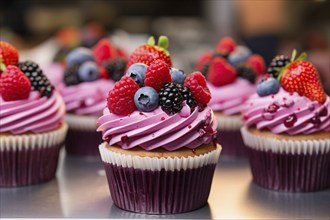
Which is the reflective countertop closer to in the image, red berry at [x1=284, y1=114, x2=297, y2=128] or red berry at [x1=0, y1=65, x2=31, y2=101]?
red berry at [x1=284, y1=114, x2=297, y2=128]

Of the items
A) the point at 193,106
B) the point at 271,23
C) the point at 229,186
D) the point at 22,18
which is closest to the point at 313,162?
the point at 229,186

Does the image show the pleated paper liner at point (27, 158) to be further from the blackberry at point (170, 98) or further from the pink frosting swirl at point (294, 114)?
the pink frosting swirl at point (294, 114)

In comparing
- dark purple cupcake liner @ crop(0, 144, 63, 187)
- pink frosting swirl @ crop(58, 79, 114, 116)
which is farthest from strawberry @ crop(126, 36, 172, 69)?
pink frosting swirl @ crop(58, 79, 114, 116)

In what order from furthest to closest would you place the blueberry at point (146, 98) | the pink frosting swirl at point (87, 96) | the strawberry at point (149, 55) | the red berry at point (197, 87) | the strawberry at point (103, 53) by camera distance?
1. the strawberry at point (103, 53)
2. the pink frosting swirl at point (87, 96)
3. the strawberry at point (149, 55)
4. the red berry at point (197, 87)
5. the blueberry at point (146, 98)

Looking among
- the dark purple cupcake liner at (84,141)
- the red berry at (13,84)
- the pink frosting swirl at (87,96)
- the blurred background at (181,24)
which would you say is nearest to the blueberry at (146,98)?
the red berry at (13,84)

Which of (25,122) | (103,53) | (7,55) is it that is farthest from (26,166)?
(103,53)

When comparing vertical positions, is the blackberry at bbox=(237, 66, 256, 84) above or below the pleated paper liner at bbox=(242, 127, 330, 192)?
above
